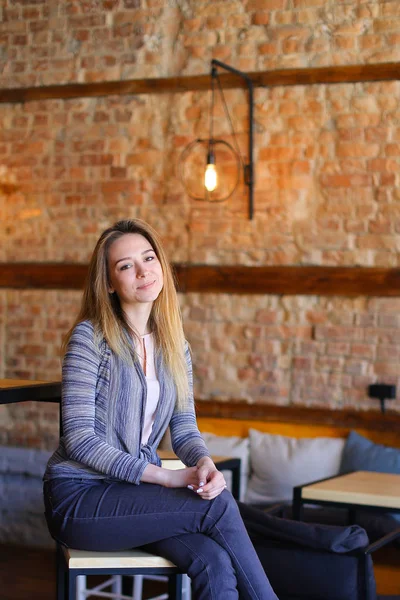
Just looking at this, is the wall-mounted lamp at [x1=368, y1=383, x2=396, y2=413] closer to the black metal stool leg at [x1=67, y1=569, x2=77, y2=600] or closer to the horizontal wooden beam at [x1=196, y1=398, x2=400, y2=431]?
the horizontal wooden beam at [x1=196, y1=398, x2=400, y2=431]

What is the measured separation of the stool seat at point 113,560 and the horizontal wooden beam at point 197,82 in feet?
11.7

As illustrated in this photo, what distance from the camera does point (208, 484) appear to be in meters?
2.43

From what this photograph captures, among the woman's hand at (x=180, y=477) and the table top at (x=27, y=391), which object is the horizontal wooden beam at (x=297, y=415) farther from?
the woman's hand at (x=180, y=477)

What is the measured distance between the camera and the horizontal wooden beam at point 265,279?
517cm

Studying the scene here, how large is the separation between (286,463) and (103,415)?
9.21 feet

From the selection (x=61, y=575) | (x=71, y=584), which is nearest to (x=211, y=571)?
(x=71, y=584)

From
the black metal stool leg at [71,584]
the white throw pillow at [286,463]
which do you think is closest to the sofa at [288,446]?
the white throw pillow at [286,463]

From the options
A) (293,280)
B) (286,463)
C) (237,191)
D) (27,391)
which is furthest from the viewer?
(237,191)

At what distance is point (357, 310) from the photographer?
5.21 metres

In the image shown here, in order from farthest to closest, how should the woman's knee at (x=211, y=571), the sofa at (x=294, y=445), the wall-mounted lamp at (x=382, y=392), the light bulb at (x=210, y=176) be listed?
the light bulb at (x=210, y=176)
the wall-mounted lamp at (x=382, y=392)
the sofa at (x=294, y=445)
the woman's knee at (x=211, y=571)

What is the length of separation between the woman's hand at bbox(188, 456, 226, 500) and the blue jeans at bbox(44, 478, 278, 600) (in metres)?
0.02

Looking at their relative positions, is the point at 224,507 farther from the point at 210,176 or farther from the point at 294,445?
the point at 210,176

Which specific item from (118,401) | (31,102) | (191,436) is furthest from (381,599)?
(31,102)

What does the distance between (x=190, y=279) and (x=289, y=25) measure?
5.42 ft
